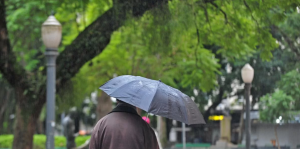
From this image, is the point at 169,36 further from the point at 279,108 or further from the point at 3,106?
the point at 3,106

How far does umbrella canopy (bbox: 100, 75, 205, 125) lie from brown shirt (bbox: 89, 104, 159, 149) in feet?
0.56

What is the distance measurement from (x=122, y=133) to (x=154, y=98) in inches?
23.6

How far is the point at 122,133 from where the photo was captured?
423 centimetres

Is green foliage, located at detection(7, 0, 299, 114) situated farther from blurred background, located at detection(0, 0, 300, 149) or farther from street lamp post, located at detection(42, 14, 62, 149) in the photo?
street lamp post, located at detection(42, 14, 62, 149)

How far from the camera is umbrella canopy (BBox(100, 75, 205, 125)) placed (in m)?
4.57

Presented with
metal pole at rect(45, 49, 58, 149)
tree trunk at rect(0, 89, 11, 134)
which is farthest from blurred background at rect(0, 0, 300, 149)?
tree trunk at rect(0, 89, 11, 134)

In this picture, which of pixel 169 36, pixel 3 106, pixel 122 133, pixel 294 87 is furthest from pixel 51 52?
pixel 3 106

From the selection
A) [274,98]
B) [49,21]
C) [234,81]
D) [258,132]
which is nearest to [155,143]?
[49,21]

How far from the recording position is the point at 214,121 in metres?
38.5

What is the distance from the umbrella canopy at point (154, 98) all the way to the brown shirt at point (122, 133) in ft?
0.56

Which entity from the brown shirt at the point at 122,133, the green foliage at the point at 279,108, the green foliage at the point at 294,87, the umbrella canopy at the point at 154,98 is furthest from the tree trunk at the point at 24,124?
the brown shirt at the point at 122,133

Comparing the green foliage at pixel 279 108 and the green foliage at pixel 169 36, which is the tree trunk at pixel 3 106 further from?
the green foliage at pixel 279 108

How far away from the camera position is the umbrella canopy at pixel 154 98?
4566 millimetres

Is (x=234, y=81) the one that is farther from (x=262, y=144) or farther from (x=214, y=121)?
(x=262, y=144)
